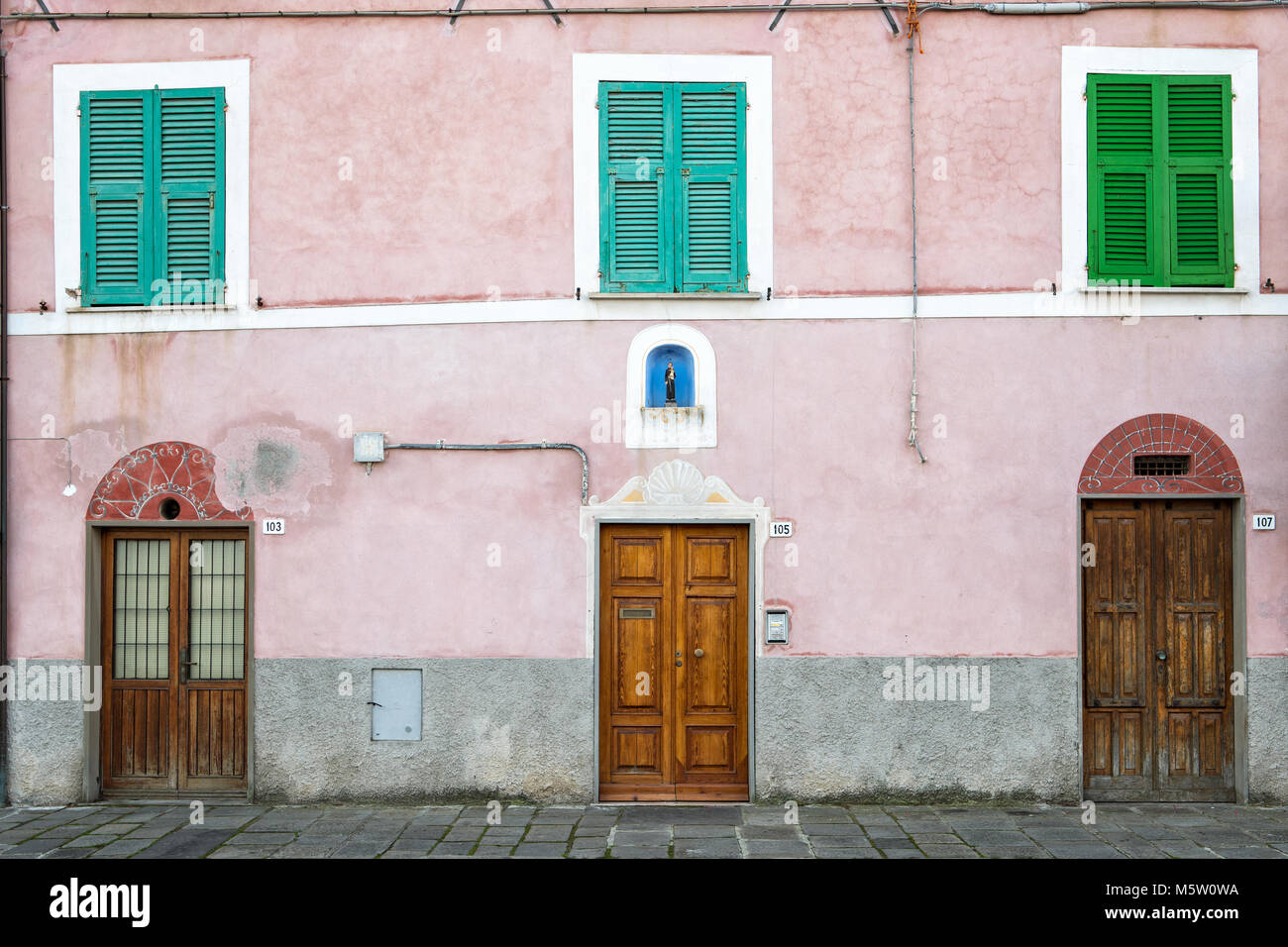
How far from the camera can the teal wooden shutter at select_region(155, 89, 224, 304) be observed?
29.6 ft

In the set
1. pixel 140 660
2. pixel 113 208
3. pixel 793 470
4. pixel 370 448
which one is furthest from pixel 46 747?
pixel 793 470

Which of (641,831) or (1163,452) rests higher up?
(1163,452)

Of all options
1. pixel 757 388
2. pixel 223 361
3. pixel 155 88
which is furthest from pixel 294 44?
pixel 757 388

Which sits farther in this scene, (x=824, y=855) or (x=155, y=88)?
(x=155, y=88)

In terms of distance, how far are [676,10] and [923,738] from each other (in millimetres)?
6190

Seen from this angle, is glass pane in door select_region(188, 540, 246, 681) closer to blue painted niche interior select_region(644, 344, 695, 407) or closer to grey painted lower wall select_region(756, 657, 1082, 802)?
blue painted niche interior select_region(644, 344, 695, 407)

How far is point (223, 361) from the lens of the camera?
9.00m

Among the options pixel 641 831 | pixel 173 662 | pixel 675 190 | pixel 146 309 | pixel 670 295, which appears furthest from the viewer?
pixel 173 662

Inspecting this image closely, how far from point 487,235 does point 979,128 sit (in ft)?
13.4

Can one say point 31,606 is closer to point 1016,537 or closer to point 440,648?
point 440,648

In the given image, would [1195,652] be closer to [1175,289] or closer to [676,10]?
[1175,289]

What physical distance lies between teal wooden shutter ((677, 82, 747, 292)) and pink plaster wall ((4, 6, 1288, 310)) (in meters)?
0.33

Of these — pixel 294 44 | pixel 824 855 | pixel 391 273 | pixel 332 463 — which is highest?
pixel 294 44

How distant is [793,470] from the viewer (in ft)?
28.9
